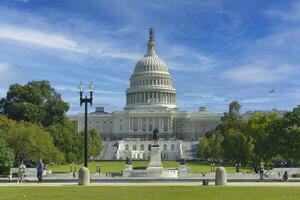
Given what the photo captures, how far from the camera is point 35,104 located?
93.1 metres

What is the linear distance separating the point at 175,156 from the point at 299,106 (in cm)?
10858

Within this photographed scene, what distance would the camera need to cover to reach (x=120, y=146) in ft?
602

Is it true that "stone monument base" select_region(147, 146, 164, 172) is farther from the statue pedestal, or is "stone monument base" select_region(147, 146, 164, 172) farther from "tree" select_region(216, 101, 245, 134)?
"tree" select_region(216, 101, 245, 134)

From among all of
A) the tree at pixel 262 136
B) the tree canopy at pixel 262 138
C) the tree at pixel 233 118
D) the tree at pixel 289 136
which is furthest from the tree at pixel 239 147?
the tree at pixel 289 136

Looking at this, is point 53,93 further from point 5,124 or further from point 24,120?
point 5,124

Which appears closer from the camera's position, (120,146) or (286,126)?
(286,126)

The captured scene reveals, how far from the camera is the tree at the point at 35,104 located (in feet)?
298

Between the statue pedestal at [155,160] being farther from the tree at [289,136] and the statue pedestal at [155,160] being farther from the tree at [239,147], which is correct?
the tree at [239,147]

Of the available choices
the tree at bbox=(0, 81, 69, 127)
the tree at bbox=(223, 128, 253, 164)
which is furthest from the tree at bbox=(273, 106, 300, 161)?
the tree at bbox=(0, 81, 69, 127)

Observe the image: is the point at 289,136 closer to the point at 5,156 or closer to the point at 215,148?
the point at 5,156

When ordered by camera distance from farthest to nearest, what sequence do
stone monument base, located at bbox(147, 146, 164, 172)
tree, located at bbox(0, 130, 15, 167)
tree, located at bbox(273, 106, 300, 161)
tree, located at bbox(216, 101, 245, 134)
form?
1. tree, located at bbox(216, 101, 245, 134)
2. stone monument base, located at bbox(147, 146, 164, 172)
3. tree, located at bbox(273, 106, 300, 161)
4. tree, located at bbox(0, 130, 15, 167)

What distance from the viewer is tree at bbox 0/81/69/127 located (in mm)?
90938

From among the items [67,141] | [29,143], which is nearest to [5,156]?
[29,143]
